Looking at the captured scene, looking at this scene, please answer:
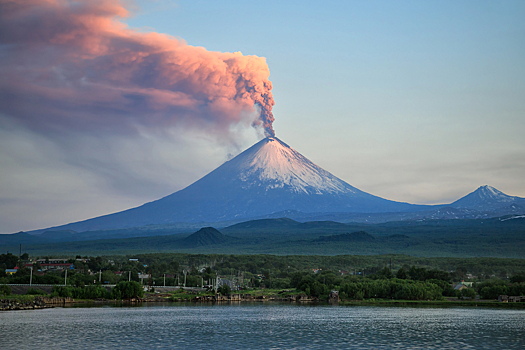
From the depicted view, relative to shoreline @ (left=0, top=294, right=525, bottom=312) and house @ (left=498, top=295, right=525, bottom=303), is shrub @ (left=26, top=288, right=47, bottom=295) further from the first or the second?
house @ (left=498, top=295, right=525, bottom=303)

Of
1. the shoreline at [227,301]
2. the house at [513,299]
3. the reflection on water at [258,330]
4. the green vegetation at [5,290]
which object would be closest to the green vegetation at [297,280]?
the green vegetation at [5,290]

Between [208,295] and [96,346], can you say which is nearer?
[96,346]

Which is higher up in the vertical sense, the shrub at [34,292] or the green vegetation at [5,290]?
the green vegetation at [5,290]

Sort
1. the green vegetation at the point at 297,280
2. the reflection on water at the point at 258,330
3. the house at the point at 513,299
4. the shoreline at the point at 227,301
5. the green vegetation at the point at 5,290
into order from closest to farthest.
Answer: the reflection on water at the point at 258,330 < the shoreline at the point at 227,301 < the green vegetation at the point at 5,290 < the house at the point at 513,299 < the green vegetation at the point at 297,280

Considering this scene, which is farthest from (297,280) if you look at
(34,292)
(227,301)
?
(34,292)

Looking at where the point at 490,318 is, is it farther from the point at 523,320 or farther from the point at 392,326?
the point at 392,326

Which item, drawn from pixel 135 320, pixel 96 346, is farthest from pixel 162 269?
pixel 96 346

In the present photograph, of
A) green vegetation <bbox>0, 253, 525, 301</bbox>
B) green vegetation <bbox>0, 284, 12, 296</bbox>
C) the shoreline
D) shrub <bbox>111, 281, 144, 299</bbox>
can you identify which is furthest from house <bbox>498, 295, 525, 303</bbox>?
green vegetation <bbox>0, 284, 12, 296</bbox>

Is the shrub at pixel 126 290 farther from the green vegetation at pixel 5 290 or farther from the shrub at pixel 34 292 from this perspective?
the green vegetation at pixel 5 290

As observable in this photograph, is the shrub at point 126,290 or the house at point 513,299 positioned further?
the house at point 513,299
